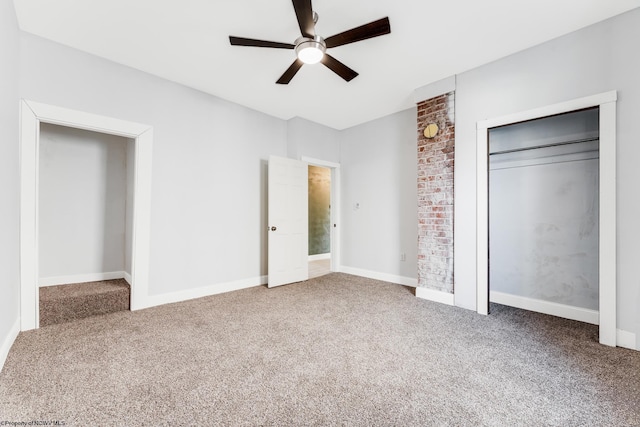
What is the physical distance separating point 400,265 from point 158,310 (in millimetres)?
3418

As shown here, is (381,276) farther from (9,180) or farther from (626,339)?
(9,180)

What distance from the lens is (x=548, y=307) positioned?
3.15 meters

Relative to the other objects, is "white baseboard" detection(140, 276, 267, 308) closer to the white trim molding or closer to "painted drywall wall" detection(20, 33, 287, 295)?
"painted drywall wall" detection(20, 33, 287, 295)

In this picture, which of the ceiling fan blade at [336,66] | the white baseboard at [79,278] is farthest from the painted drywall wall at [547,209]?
the white baseboard at [79,278]

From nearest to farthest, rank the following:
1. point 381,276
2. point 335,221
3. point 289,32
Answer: point 289,32 < point 381,276 < point 335,221

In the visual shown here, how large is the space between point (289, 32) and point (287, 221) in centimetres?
264

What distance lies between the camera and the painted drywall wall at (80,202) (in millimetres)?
3391

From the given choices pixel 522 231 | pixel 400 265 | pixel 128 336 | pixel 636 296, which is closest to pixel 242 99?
pixel 128 336

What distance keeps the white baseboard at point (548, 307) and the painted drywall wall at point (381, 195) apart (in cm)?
112

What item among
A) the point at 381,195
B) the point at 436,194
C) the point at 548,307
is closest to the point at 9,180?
the point at 436,194

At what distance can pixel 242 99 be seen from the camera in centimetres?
398

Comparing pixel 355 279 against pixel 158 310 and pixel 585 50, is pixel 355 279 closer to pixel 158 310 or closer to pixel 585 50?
pixel 158 310

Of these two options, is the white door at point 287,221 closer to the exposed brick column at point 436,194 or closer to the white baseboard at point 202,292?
the white baseboard at point 202,292

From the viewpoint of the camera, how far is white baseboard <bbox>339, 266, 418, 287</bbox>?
427cm
